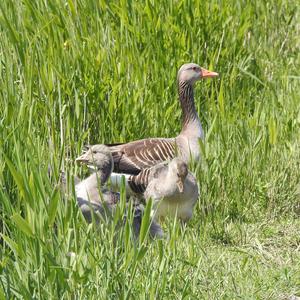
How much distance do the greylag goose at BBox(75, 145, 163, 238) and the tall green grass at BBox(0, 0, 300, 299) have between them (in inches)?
5.7

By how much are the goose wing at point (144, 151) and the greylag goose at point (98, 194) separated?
0.61 meters

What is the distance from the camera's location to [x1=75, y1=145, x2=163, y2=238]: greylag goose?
599 centimetres

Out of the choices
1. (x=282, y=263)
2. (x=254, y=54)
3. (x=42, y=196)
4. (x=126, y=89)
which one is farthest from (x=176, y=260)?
(x=254, y=54)

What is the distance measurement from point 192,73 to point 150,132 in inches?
24.7

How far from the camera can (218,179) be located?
7020 mm

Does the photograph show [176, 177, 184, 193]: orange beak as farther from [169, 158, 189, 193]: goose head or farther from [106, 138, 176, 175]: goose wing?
[106, 138, 176, 175]: goose wing

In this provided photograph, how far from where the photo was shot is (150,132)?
7.93m

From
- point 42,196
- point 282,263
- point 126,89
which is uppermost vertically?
point 42,196

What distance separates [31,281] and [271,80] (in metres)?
5.01

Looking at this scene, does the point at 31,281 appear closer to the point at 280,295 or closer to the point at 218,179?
the point at 280,295

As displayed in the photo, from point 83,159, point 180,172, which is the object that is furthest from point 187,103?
point 83,159

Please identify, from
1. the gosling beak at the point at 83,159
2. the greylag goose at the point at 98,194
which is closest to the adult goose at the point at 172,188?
the greylag goose at the point at 98,194

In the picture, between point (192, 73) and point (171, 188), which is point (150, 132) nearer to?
point (192, 73)

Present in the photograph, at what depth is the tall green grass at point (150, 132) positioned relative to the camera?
4484 mm
